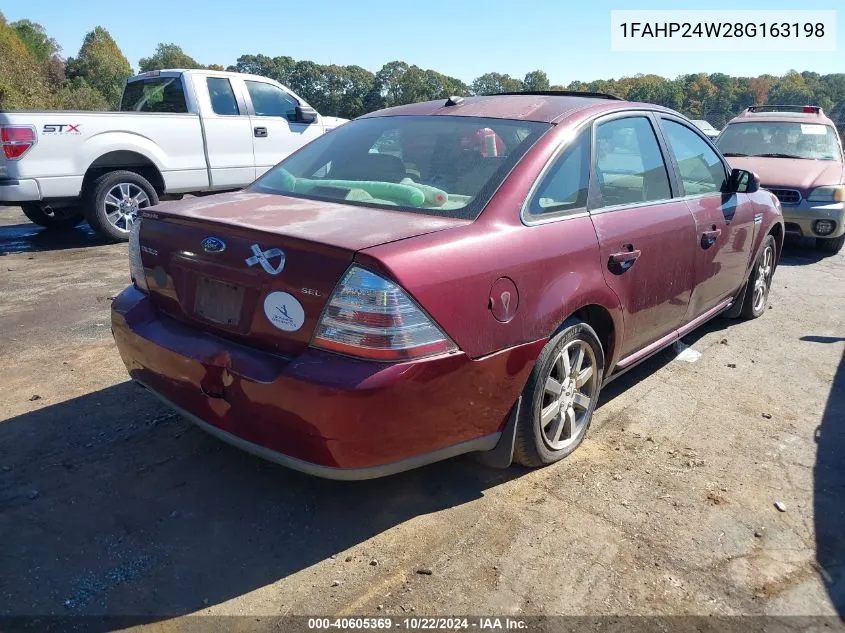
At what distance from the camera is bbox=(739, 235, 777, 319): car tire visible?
5277 mm

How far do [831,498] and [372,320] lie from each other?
2.31m

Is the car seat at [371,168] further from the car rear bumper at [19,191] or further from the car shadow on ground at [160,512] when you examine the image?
the car rear bumper at [19,191]

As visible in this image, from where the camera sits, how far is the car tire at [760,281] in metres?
5.28

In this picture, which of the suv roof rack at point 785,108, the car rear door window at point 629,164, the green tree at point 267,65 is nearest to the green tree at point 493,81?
the green tree at point 267,65

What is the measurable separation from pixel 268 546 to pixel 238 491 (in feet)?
1.36

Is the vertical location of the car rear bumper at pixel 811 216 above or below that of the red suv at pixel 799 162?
below

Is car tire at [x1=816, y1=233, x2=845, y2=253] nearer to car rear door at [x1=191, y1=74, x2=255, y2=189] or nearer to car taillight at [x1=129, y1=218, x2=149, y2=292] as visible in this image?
car rear door at [x1=191, y1=74, x2=255, y2=189]

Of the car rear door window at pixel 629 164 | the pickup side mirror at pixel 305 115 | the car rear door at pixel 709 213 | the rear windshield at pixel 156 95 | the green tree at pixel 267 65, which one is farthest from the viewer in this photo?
the green tree at pixel 267 65

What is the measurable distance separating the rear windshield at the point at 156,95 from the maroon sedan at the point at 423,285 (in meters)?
5.75

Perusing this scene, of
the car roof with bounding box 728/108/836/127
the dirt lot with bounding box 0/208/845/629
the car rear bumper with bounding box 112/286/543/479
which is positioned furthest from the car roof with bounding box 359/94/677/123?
the car roof with bounding box 728/108/836/127

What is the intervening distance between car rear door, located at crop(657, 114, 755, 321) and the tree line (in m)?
21.3

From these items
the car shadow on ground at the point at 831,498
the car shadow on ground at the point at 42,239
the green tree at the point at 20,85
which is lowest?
the car shadow on ground at the point at 831,498

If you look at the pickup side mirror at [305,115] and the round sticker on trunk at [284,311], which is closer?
the round sticker on trunk at [284,311]

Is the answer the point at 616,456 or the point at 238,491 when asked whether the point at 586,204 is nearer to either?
the point at 616,456
